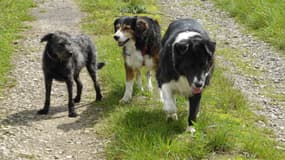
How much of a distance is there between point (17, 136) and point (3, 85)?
2012 millimetres

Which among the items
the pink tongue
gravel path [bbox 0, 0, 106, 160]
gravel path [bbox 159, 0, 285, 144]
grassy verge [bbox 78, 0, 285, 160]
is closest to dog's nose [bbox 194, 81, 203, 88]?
the pink tongue

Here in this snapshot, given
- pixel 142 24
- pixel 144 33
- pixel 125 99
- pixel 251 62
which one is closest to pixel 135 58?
pixel 144 33

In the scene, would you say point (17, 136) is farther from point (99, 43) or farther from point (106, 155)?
point (99, 43)

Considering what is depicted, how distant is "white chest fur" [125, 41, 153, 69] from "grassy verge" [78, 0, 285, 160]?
19.6 inches

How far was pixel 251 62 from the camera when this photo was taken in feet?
30.0

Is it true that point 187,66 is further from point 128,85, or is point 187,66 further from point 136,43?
point 128,85

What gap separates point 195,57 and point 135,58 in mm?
1706

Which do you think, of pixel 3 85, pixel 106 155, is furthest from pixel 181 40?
pixel 3 85

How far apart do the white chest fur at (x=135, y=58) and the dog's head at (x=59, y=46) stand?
788mm

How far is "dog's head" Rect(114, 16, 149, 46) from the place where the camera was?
20.8 ft

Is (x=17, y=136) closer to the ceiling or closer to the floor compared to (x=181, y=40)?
closer to the floor

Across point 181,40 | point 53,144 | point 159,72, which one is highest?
point 181,40

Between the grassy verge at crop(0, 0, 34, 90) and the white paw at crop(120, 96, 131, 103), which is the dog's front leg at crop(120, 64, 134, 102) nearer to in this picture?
the white paw at crop(120, 96, 131, 103)

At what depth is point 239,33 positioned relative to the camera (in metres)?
11.2
